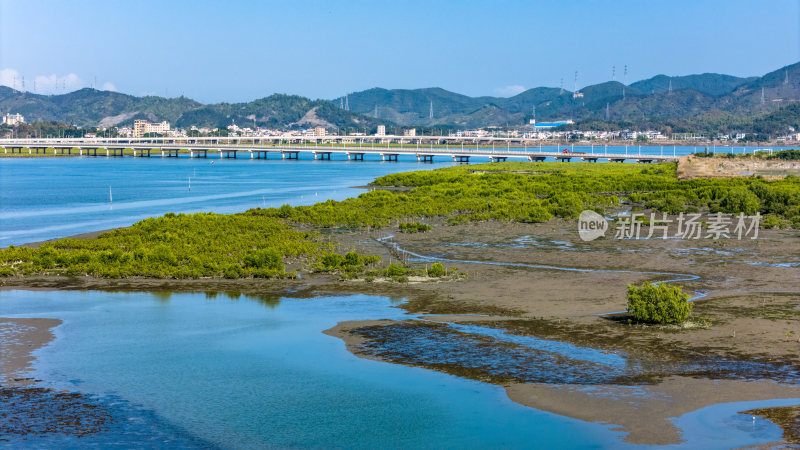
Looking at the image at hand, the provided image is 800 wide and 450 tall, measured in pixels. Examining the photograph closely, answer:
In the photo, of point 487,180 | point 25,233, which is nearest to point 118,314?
point 25,233

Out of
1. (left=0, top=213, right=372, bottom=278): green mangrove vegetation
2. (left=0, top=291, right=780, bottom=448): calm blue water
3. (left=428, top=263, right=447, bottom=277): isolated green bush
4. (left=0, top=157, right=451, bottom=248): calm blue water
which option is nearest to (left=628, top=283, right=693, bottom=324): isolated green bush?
(left=0, top=291, right=780, bottom=448): calm blue water

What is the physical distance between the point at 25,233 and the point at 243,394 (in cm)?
4012

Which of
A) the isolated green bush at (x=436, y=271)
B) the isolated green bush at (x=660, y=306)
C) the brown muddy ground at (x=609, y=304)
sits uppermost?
the isolated green bush at (x=660, y=306)

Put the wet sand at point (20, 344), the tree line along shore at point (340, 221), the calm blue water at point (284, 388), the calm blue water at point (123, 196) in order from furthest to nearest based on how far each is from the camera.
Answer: the calm blue water at point (123, 196)
the tree line along shore at point (340, 221)
the wet sand at point (20, 344)
the calm blue water at point (284, 388)

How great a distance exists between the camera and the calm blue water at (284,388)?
16797 mm

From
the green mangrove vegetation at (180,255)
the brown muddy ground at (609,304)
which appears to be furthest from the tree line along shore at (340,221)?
the brown muddy ground at (609,304)

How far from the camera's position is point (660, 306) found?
2455 centimetres

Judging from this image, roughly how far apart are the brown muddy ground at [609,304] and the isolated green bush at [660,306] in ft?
1.46

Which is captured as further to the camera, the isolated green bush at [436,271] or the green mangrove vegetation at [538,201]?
the green mangrove vegetation at [538,201]

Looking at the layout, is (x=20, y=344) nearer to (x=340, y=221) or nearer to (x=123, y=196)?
(x=340, y=221)

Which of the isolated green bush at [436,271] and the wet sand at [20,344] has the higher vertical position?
the isolated green bush at [436,271]

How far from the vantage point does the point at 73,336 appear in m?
25.1

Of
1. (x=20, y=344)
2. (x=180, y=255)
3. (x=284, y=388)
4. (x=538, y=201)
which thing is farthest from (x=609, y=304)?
(x=538, y=201)

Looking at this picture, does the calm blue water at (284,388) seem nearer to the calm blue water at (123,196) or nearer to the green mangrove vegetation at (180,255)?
the green mangrove vegetation at (180,255)
